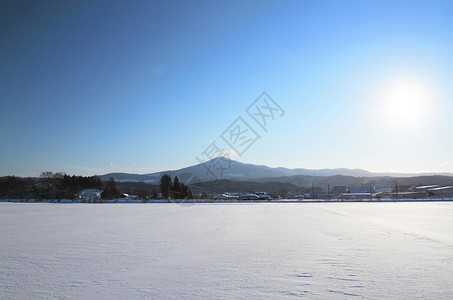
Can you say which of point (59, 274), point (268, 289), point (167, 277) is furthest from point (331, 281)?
point (59, 274)

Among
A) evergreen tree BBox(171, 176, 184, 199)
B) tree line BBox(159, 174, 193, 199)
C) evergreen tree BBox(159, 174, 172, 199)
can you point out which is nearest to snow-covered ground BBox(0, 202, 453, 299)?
evergreen tree BBox(159, 174, 172, 199)

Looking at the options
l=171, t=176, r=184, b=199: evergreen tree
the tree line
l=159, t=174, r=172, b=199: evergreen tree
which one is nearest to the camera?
l=159, t=174, r=172, b=199: evergreen tree

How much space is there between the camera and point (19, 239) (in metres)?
4.18

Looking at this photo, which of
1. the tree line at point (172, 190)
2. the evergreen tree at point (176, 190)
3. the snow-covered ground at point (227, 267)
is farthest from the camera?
the evergreen tree at point (176, 190)

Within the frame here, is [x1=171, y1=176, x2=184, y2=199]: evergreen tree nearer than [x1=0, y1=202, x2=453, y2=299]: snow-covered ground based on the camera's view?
No

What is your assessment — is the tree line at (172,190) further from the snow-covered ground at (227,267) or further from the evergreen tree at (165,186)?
the snow-covered ground at (227,267)

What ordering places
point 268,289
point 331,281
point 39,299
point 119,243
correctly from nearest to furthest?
point 39,299, point 268,289, point 331,281, point 119,243

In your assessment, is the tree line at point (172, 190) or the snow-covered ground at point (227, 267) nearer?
the snow-covered ground at point (227, 267)

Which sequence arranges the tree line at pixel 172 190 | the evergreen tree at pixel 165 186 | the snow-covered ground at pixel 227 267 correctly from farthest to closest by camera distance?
the tree line at pixel 172 190 < the evergreen tree at pixel 165 186 < the snow-covered ground at pixel 227 267

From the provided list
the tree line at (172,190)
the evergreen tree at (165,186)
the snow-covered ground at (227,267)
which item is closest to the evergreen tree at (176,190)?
the tree line at (172,190)

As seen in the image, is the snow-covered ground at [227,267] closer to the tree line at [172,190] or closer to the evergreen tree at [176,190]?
the tree line at [172,190]

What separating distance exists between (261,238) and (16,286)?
303 cm

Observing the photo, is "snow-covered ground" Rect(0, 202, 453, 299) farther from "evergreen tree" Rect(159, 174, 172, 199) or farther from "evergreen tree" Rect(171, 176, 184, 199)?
"evergreen tree" Rect(171, 176, 184, 199)

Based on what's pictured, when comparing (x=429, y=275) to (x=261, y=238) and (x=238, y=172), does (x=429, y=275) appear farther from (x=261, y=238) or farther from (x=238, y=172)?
(x=238, y=172)
